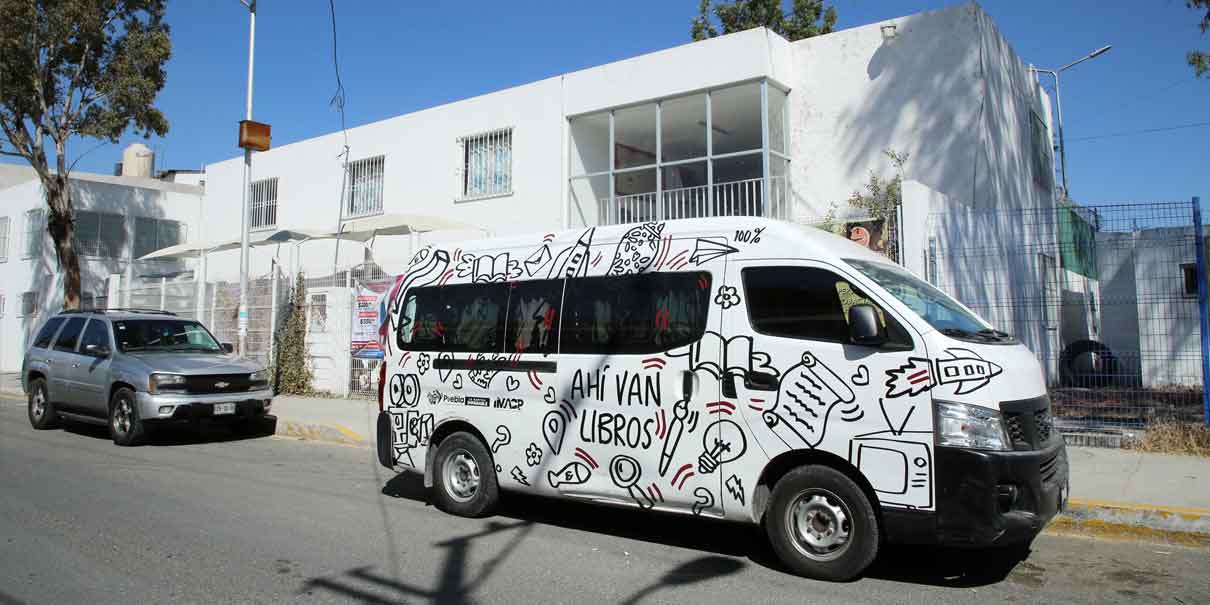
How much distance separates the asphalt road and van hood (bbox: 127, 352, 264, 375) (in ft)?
8.80

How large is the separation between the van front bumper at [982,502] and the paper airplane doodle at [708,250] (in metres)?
1.91

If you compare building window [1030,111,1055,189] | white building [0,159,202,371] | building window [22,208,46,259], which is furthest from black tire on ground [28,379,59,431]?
building window [1030,111,1055,189]

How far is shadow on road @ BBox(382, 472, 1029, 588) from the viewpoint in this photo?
5.21 m

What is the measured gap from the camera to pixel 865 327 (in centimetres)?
478

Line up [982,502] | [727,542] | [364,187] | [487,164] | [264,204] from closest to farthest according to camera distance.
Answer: [982,502] < [727,542] < [487,164] < [364,187] < [264,204]

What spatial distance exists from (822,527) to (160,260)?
25460 mm

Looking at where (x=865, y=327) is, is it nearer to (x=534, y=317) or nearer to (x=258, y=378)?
(x=534, y=317)

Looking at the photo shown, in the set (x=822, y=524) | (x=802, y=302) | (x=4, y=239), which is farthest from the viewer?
(x=4, y=239)

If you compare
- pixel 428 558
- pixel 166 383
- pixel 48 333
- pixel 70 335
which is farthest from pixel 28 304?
pixel 428 558

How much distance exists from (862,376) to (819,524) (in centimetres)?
98

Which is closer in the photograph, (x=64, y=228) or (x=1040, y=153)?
(x=1040, y=153)

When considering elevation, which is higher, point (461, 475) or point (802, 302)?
point (802, 302)

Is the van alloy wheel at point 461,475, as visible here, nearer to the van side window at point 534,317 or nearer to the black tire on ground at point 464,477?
the black tire on ground at point 464,477

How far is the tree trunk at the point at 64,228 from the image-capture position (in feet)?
63.7
